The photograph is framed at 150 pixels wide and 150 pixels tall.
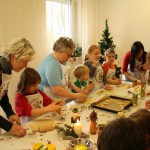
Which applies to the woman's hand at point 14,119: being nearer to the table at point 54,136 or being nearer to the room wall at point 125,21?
the table at point 54,136

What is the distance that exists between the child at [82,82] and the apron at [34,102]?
0.64 meters

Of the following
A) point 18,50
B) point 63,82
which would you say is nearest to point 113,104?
point 63,82

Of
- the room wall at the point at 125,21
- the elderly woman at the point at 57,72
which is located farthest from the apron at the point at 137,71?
the elderly woman at the point at 57,72

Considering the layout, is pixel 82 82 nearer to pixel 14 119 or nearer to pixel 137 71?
pixel 14 119

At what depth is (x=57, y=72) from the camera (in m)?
2.29

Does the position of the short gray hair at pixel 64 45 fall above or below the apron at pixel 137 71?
above

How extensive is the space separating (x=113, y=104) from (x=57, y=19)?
2.84m

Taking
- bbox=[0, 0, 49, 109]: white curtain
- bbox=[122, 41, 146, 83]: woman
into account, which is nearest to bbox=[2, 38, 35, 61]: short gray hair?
bbox=[0, 0, 49, 109]: white curtain

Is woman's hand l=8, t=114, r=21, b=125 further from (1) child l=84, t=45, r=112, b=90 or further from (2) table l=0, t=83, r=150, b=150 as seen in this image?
(1) child l=84, t=45, r=112, b=90

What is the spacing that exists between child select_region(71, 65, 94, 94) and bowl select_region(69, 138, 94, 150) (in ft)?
3.87

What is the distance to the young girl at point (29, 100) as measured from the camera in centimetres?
190

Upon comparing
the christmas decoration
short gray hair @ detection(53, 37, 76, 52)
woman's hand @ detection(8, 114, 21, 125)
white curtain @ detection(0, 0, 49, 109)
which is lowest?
woman's hand @ detection(8, 114, 21, 125)

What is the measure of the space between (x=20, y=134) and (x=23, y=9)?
8.44 feet

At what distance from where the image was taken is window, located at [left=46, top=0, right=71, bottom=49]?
14.2 feet
